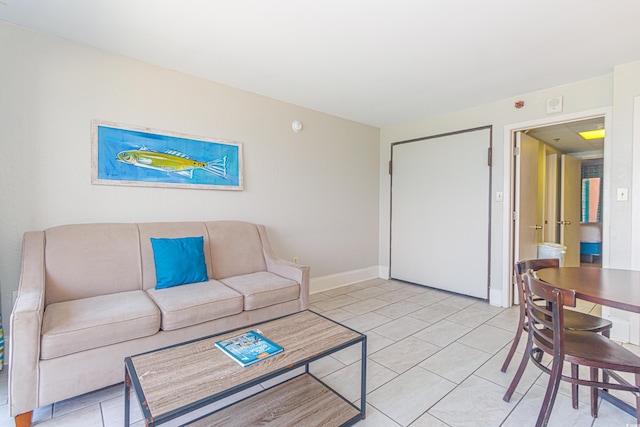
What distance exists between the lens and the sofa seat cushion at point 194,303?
6.53ft

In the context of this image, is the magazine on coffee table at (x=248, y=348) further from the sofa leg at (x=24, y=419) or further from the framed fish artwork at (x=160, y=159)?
the framed fish artwork at (x=160, y=159)

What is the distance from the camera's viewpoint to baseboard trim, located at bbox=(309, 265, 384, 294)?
3.95 m

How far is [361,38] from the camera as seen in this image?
227cm

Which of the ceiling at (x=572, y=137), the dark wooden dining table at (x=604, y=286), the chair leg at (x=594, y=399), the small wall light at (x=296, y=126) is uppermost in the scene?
the ceiling at (x=572, y=137)

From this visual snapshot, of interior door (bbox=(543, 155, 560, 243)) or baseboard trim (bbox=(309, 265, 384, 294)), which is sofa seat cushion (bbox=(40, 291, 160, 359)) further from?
interior door (bbox=(543, 155, 560, 243))

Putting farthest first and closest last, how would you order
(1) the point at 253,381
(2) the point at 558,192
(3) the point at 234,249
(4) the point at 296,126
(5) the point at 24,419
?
(2) the point at 558,192
(4) the point at 296,126
(3) the point at 234,249
(5) the point at 24,419
(1) the point at 253,381

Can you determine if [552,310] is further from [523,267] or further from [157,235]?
[157,235]

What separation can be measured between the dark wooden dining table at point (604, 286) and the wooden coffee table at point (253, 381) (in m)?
1.11

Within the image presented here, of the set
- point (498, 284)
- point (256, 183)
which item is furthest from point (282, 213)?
point (498, 284)

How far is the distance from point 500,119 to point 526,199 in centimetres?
102

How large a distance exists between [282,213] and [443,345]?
84.4 inches

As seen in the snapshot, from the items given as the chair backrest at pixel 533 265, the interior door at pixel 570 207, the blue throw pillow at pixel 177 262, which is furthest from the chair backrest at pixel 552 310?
the interior door at pixel 570 207

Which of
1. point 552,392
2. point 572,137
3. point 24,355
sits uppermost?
point 572,137

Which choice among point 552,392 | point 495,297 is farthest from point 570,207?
point 552,392
